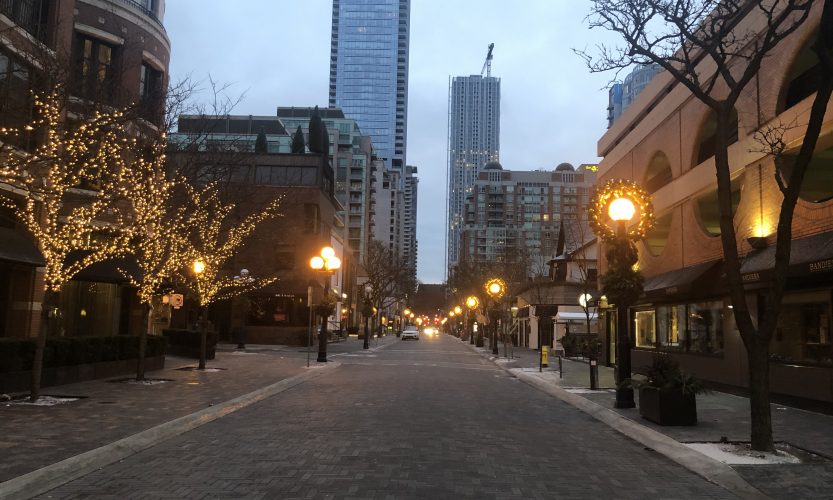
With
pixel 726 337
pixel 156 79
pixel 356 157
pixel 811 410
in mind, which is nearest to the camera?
pixel 811 410

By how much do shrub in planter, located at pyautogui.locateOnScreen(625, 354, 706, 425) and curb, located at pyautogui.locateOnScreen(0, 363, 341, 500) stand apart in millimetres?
8165

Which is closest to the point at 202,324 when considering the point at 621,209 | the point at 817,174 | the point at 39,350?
the point at 39,350

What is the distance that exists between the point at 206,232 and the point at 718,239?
669 inches

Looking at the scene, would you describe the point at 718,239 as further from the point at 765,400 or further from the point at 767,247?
the point at 765,400

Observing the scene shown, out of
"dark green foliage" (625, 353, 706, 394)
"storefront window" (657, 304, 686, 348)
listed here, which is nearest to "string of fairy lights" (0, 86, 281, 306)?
"dark green foliage" (625, 353, 706, 394)

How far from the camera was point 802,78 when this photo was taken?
1658 cm

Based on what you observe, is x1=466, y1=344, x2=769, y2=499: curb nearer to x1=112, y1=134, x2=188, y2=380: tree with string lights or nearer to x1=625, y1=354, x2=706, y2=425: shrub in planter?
x1=625, y1=354, x2=706, y2=425: shrub in planter

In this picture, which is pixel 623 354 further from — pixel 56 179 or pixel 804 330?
pixel 56 179

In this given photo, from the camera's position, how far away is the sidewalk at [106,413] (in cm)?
824

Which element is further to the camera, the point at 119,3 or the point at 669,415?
the point at 119,3

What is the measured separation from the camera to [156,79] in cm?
2712

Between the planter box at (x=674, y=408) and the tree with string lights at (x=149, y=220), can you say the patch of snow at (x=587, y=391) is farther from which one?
the tree with string lights at (x=149, y=220)

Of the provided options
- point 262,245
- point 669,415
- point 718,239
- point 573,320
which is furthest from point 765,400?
point 262,245

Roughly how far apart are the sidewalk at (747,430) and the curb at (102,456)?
25.0 feet
